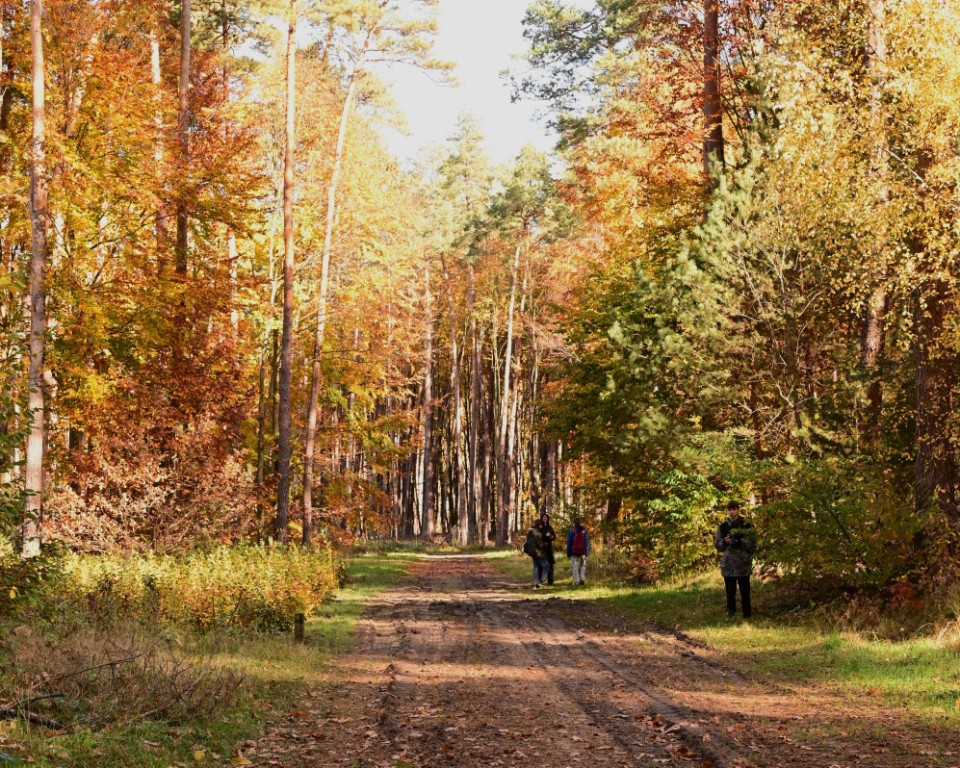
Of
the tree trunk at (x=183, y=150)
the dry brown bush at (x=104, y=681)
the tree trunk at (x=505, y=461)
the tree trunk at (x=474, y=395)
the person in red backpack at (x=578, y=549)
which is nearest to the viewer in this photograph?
the dry brown bush at (x=104, y=681)

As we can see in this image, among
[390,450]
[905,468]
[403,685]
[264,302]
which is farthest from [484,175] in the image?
[403,685]

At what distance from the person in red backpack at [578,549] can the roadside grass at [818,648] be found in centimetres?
521

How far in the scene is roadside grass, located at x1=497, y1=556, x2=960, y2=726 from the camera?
12047 millimetres

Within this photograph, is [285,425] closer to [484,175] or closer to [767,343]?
[767,343]

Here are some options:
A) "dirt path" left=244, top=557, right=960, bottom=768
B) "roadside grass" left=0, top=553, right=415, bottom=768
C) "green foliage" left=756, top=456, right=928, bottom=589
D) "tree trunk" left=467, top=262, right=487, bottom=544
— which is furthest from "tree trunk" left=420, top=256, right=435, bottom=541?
"dirt path" left=244, top=557, right=960, bottom=768

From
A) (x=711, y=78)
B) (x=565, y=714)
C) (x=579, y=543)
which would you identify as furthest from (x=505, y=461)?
(x=565, y=714)

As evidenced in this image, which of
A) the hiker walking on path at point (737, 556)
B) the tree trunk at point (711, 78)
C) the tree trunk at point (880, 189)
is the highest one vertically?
the tree trunk at point (711, 78)

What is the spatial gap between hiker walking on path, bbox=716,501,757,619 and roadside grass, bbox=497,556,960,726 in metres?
0.39

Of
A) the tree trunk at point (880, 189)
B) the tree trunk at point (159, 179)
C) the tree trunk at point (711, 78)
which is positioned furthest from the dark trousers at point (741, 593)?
the tree trunk at point (159, 179)

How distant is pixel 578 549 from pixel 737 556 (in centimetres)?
986

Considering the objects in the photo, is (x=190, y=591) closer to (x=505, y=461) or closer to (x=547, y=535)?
(x=547, y=535)

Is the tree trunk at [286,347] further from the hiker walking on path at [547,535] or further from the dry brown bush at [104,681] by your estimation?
the dry brown bush at [104,681]

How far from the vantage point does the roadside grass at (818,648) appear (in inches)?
474

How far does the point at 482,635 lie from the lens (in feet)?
59.7
